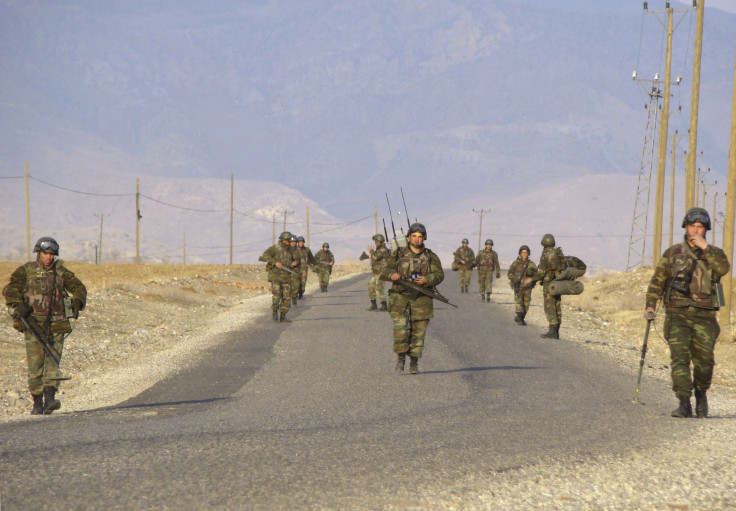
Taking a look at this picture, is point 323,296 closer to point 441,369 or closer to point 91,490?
point 441,369

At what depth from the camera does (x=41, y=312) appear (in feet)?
35.9

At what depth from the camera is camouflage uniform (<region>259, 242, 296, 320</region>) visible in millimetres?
21109

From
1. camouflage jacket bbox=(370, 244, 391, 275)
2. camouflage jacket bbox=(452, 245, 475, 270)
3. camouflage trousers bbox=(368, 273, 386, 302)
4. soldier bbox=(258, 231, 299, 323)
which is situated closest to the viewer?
soldier bbox=(258, 231, 299, 323)

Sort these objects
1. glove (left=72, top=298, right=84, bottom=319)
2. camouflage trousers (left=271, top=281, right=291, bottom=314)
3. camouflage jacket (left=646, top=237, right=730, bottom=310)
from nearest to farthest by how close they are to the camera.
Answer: camouflage jacket (left=646, top=237, right=730, bottom=310), glove (left=72, top=298, right=84, bottom=319), camouflage trousers (left=271, top=281, right=291, bottom=314)

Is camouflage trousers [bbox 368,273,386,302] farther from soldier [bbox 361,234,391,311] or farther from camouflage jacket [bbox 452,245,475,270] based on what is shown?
camouflage jacket [bbox 452,245,475,270]

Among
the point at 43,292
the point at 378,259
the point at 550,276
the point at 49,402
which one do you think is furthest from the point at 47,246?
the point at 378,259

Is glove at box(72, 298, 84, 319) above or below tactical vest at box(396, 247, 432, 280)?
below

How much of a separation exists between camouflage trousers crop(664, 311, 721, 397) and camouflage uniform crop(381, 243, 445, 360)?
11.9ft

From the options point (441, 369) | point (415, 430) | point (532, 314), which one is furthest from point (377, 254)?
point (415, 430)

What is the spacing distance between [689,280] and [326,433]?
161 inches

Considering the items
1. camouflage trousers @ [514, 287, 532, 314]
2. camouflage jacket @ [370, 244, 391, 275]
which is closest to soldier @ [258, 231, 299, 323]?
camouflage jacket @ [370, 244, 391, 275]

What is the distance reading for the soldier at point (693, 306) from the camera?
9781 mm

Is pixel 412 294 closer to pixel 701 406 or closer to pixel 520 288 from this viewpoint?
pixel 701 406

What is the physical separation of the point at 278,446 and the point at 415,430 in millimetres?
1449
